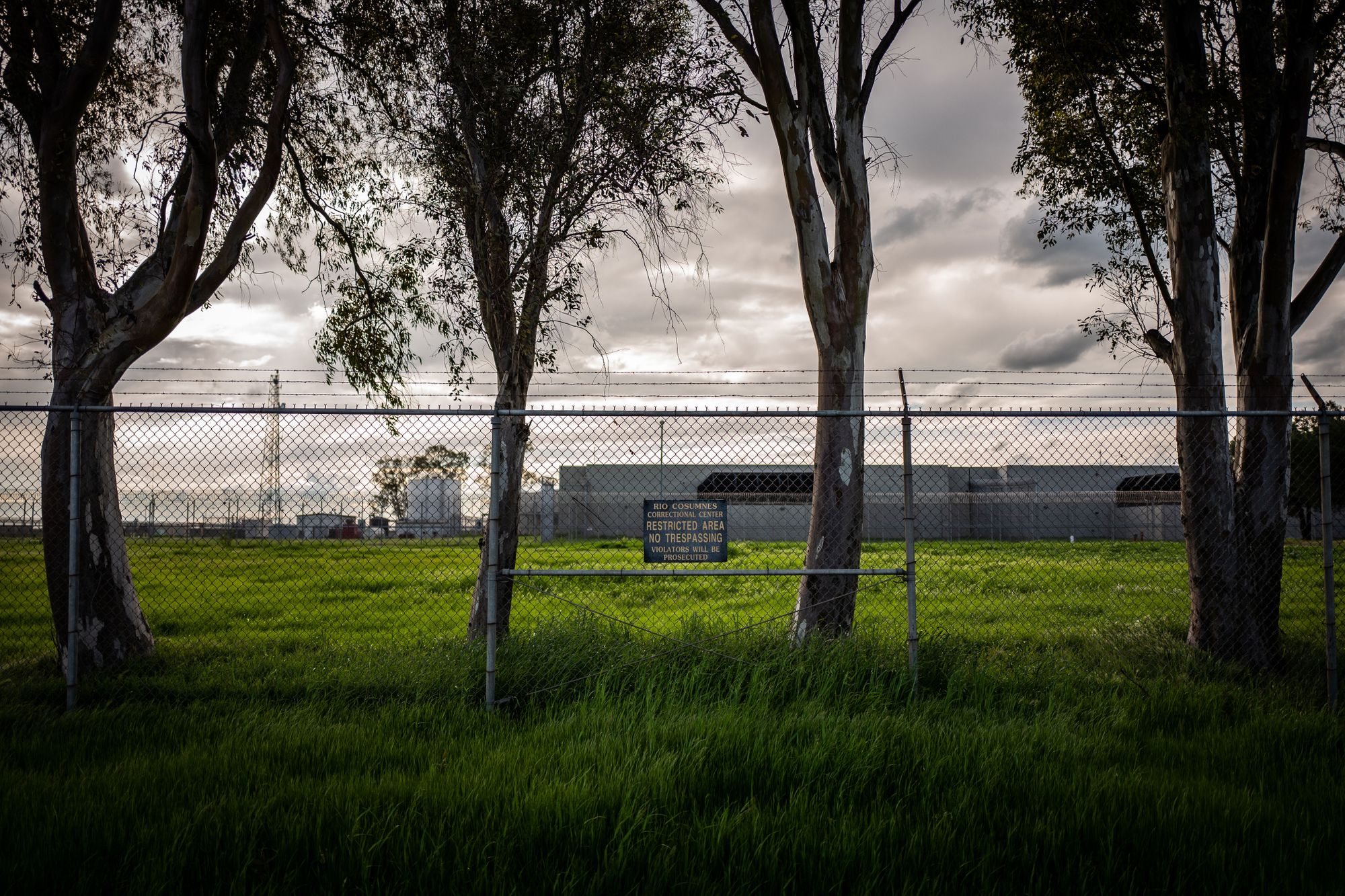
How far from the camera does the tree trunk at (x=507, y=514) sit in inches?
323

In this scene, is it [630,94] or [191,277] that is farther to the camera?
[630,94]

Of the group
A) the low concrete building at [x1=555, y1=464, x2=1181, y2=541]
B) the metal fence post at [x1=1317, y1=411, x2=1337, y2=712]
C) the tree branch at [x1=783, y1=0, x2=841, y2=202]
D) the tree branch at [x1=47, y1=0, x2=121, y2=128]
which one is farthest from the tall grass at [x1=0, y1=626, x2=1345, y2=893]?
the low concrete building at [x1=555, y1=464, x2=1181, y2=541]

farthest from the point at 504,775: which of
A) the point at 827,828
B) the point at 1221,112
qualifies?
the point at 1221,112

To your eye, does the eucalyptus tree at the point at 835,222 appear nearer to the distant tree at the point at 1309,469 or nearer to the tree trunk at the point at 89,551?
the tree trunk at the point at 89,551

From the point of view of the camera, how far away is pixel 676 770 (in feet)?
14.5

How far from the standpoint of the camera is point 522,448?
8.93 metres

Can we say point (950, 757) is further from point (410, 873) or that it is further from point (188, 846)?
point (188, 846)

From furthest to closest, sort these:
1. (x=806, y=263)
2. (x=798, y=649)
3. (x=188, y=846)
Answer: (x=806, y=263)
(x=798, y=649)
(x=188, y=846)

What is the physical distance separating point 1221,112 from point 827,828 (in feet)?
30.6

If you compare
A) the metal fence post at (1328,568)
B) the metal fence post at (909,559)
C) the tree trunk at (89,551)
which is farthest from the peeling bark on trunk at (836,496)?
the tree trunk at (89,551)

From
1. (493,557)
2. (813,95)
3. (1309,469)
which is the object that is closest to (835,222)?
(813,95)

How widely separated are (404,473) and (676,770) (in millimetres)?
5120

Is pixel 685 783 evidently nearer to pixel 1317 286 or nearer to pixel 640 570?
pixel 640 570

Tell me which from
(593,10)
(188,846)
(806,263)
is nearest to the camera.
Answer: (188,846)
